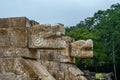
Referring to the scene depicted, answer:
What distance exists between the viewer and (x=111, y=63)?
52.1 meters

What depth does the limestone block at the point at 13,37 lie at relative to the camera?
30.5 feet

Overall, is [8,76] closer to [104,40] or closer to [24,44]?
[24,44]

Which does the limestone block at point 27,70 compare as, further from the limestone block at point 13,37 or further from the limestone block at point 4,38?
the limestone block at point 4,38

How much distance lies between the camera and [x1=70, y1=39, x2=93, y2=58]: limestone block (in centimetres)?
1306

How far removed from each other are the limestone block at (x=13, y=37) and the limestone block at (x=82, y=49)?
4.12m

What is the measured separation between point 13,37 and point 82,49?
4655mm

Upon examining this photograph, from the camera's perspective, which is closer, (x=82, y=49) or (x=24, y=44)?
(x=24, y=44)

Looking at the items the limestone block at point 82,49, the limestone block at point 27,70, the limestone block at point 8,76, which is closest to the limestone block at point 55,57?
the limestone block at point 82,49

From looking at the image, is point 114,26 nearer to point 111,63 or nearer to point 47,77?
point 111,63

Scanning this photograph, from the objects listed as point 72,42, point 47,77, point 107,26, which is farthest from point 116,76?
point 47,77

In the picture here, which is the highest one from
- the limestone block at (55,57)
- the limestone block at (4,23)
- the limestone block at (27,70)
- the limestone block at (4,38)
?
the limestone block at (4,23)

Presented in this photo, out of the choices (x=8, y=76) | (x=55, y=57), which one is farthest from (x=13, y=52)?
(x=55, y=57)

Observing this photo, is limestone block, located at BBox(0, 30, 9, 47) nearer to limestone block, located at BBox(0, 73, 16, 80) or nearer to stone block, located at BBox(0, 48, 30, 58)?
stone block, located at BBox(0, 48, 30, 58)

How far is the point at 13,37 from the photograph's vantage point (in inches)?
366
